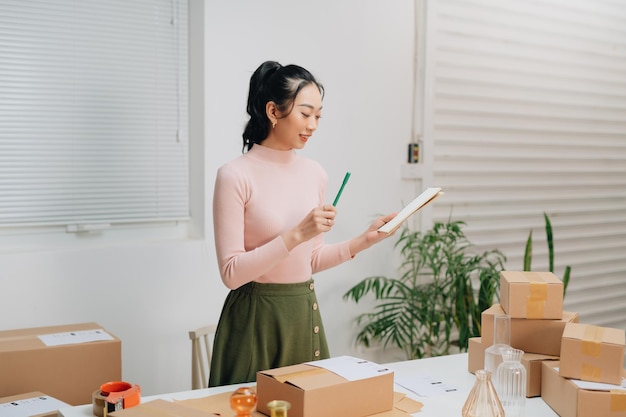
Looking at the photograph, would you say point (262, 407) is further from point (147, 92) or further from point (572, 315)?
point (147, 92)

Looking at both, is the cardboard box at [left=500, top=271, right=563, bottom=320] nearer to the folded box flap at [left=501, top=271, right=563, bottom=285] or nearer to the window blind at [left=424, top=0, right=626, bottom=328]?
the folded box flap at [left=501, top=271, right=563, bottom=285]

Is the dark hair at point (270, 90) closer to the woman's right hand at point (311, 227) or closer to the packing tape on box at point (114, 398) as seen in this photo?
the woman's right hand at point (311, 227)

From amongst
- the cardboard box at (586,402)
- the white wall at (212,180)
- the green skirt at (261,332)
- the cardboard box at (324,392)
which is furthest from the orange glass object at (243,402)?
the white wall at (212,180)

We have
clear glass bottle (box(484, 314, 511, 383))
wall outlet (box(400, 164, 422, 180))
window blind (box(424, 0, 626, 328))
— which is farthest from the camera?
window blind (box(424, 0, 626, 328))

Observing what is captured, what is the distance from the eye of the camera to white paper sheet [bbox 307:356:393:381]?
1676mm

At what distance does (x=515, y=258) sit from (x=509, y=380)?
8.28ft

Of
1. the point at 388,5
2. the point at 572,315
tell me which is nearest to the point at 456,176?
the point at 388,5

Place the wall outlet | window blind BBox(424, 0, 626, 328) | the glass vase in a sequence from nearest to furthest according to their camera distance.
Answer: the glass vase
the wall outlet
window blind BBox(424, 0, 626, 328)

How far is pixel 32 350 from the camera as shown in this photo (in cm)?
217

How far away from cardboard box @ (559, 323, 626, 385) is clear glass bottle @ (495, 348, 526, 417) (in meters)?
0.15

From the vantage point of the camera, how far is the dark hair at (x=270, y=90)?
2.10 metres

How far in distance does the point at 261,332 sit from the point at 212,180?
1.10 meters

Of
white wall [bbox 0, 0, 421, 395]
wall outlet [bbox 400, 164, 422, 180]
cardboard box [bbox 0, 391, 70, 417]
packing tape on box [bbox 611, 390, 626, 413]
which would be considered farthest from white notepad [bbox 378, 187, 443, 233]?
wall outlet [bbox 400, 164, 422, 180]

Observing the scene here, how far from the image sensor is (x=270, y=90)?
2.12m
